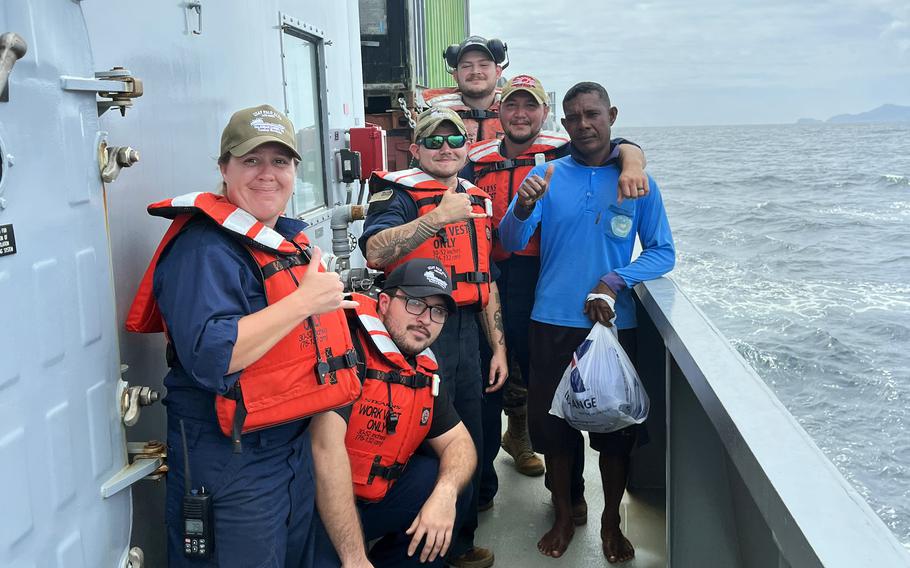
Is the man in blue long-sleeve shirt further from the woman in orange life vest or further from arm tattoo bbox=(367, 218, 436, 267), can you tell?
the woman in orange life vest

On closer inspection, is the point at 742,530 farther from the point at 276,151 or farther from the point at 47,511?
the point at 47,511

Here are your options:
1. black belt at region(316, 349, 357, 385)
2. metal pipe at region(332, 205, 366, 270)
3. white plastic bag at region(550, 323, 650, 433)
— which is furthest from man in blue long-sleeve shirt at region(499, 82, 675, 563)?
black belt at region(316, 349, 357, 385)

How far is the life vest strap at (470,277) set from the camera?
3.09 meters

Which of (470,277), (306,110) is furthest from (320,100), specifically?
(470,277)

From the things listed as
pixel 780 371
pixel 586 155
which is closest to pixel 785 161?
pixel 780 371

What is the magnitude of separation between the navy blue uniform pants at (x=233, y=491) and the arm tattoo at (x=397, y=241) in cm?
108

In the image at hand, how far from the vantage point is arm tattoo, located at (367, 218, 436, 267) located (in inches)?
115

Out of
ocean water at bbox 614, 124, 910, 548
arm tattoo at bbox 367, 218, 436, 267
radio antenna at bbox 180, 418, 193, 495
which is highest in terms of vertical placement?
arm tattoo at bbox 367, 218, 436, 267

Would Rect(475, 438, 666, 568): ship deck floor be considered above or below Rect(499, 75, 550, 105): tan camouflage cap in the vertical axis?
below

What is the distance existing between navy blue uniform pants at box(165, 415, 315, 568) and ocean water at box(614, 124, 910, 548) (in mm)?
3180

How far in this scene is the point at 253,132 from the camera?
1938 millimetres

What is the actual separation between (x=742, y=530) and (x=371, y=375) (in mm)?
1295

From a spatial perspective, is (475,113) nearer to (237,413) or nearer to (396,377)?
(396,377)

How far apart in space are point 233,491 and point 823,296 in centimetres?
1559
